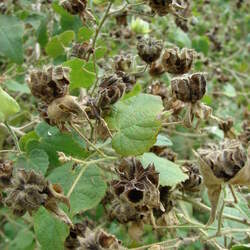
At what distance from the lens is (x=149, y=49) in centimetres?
122

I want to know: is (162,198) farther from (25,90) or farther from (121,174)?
(25,90)

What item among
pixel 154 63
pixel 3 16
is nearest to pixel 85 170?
pixel 154 63

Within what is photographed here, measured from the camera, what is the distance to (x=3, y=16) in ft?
5.08

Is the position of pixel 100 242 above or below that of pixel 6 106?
below

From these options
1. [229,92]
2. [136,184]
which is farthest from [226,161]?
[229,92]

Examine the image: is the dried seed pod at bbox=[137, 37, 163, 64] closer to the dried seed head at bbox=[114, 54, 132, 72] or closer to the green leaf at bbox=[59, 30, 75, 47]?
the dried seed head at bbox=[114, 54, 132, 72]

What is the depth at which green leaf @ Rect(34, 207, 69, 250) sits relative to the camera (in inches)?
37.7

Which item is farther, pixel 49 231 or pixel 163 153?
pixel 163 153

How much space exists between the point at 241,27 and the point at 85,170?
289cm

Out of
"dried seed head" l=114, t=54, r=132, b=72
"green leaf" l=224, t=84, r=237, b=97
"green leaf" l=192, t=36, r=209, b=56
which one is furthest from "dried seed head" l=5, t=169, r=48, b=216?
"green leaf" l=192, t=36, r=209, b=56

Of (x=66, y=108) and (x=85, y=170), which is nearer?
(x=66, y=108)

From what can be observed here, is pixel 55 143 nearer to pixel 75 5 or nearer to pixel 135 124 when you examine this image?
pixel 135 124

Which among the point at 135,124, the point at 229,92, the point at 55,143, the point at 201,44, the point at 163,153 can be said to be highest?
the point at 135,124

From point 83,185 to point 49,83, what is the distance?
0.24 m
